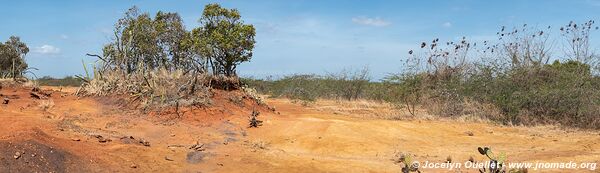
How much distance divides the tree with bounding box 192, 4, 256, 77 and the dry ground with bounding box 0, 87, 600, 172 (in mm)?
4272

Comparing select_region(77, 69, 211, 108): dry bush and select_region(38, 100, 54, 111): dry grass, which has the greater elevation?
select_region(77, 69, 211, 108): dry bush

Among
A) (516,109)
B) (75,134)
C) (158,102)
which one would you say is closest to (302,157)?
(75,134)

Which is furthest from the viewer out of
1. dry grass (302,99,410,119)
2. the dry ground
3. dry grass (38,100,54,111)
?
dry grass (302,99,410,119)

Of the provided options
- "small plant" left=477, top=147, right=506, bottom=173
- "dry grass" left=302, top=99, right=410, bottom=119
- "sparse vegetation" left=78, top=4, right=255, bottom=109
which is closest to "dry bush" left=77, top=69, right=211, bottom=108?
"sparse vegetation" left=78, top=4, right=255, bottom=109

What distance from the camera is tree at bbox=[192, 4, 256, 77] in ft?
55.1

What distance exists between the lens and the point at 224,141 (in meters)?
9.43

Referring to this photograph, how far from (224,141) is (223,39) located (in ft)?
25.4

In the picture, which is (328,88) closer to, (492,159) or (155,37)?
(155,37)

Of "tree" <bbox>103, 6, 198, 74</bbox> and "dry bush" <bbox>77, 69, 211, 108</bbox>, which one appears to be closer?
"dry bush" <bbox>77, 69, 211, 108</bbox>

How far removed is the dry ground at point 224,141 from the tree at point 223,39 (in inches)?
168

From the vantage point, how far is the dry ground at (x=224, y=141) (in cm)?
696

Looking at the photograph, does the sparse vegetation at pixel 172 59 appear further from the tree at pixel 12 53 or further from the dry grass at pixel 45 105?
the tree at pixel 12 53

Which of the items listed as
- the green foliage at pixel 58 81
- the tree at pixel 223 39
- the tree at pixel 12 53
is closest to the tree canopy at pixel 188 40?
the tree at pixel 223 39

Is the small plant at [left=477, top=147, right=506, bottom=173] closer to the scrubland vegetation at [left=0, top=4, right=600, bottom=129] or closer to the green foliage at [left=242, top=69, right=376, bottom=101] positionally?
the scrubland vegetation at [left=0, top=4, right=600, bottom=129]
